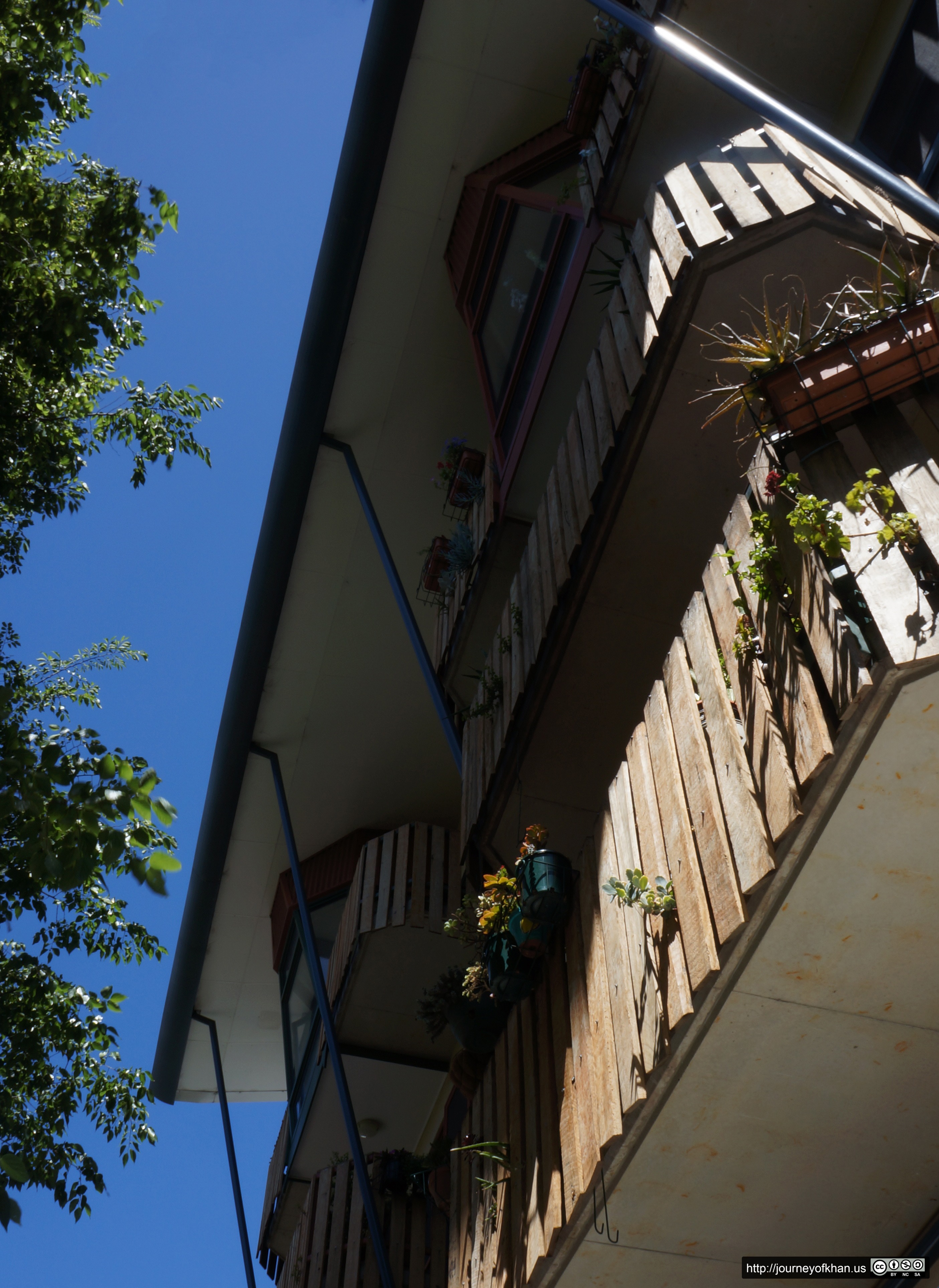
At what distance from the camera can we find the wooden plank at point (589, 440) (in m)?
5.91

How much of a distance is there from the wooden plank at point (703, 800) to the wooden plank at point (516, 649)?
2.58 m

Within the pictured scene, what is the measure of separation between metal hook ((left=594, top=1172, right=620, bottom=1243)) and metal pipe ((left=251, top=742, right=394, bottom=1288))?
238 cm

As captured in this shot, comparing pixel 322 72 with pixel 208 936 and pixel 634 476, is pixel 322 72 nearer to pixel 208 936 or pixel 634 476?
pixel 634 476

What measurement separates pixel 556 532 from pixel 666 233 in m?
1.86

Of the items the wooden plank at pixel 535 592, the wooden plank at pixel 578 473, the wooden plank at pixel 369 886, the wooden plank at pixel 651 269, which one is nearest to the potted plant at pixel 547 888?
the wooden plank at pixel 535 592

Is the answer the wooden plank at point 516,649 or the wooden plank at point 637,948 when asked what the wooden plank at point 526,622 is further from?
the wooden plank at point 637,948

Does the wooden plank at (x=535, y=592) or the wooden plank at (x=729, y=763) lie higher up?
the wooden plank at (x=535, y=592)

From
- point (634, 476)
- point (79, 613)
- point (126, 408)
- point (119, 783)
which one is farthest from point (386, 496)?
point (79, 613)

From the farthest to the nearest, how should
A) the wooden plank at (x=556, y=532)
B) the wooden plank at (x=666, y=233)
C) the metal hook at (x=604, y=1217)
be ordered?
the wooden plank at (x=556, y=532) < the wooden plank at (x=666, y=233) < the metal hook at (x=604, y=1217)

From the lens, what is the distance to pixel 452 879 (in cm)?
947

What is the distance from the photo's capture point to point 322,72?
38.5ft

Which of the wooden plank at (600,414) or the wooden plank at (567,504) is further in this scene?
the wooden plank at (567,504)

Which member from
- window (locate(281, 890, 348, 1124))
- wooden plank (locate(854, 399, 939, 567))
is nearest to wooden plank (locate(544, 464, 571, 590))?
wooden plank (locate(854, 399, 939, 567))

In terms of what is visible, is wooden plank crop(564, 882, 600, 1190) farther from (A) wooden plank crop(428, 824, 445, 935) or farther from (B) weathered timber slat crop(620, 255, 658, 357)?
(A) wooden plank crop(428, 824, 445, 935)
